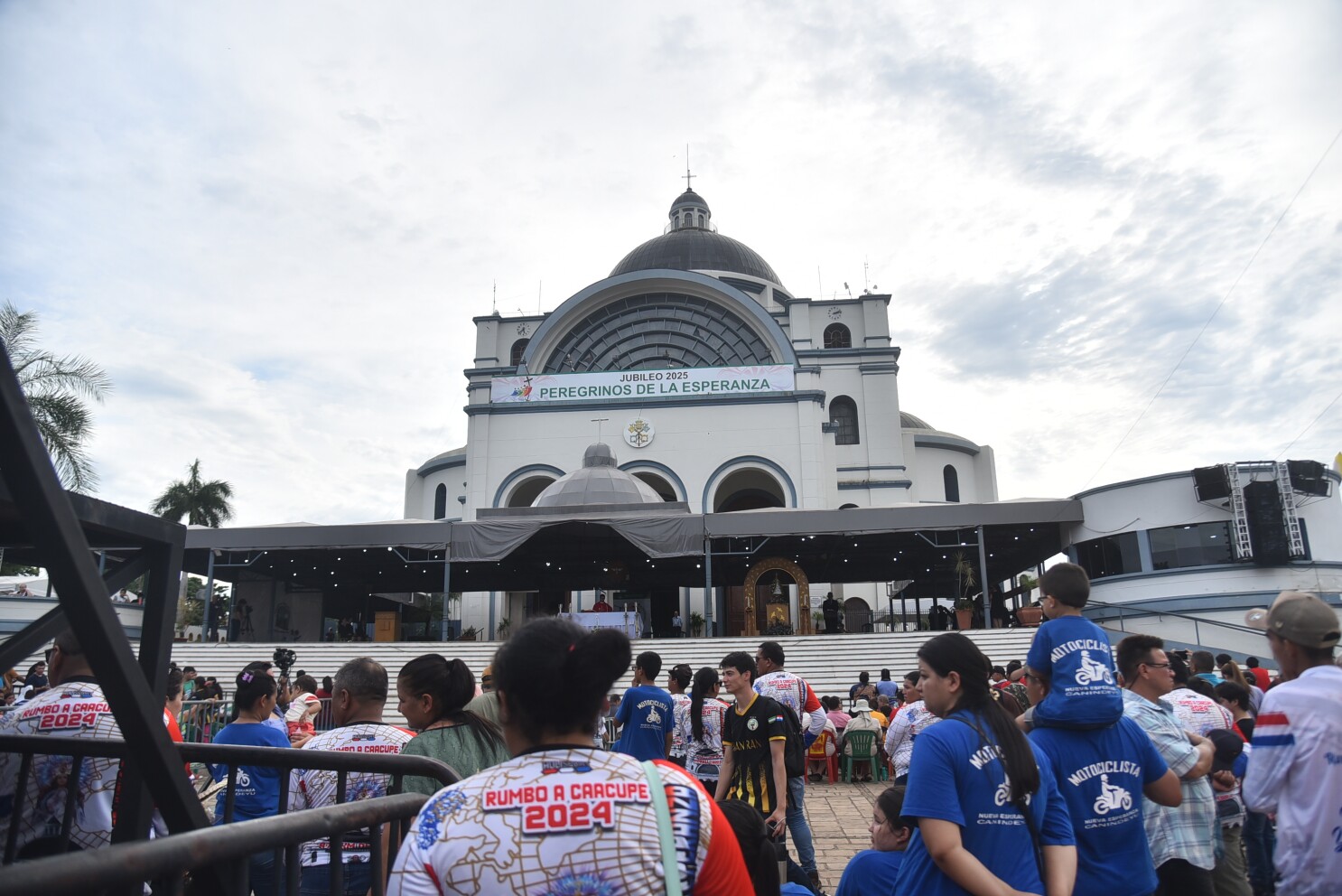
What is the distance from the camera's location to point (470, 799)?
2.05 m

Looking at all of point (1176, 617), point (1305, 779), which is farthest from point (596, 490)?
point (1305, 779)

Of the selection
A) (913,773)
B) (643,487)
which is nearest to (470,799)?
(913,773)

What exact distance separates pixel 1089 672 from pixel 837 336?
38.2 meters

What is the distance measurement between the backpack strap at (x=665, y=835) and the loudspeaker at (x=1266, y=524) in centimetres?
2563

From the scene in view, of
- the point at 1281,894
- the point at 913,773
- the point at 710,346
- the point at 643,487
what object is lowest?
the point at 1281,894

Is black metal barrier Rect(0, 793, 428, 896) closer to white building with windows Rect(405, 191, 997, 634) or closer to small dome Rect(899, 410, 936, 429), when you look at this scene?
white building with windows Rect(405, 191, 997, 634)

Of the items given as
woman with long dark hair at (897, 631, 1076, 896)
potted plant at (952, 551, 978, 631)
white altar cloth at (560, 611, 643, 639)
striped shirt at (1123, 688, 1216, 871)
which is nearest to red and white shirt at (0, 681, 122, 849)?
woman with long dark hair at (897, 631, 1076, 896)

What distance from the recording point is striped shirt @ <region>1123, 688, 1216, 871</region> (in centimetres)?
430

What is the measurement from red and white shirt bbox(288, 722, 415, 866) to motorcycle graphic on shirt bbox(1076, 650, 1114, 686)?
2867mm

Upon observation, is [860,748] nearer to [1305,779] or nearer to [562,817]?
[1305,779]

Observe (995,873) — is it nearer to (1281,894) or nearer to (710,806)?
(1281,894)

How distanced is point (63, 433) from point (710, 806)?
20.1 metres

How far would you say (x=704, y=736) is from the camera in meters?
7.49

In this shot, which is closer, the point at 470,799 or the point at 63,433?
the point at 470,799
